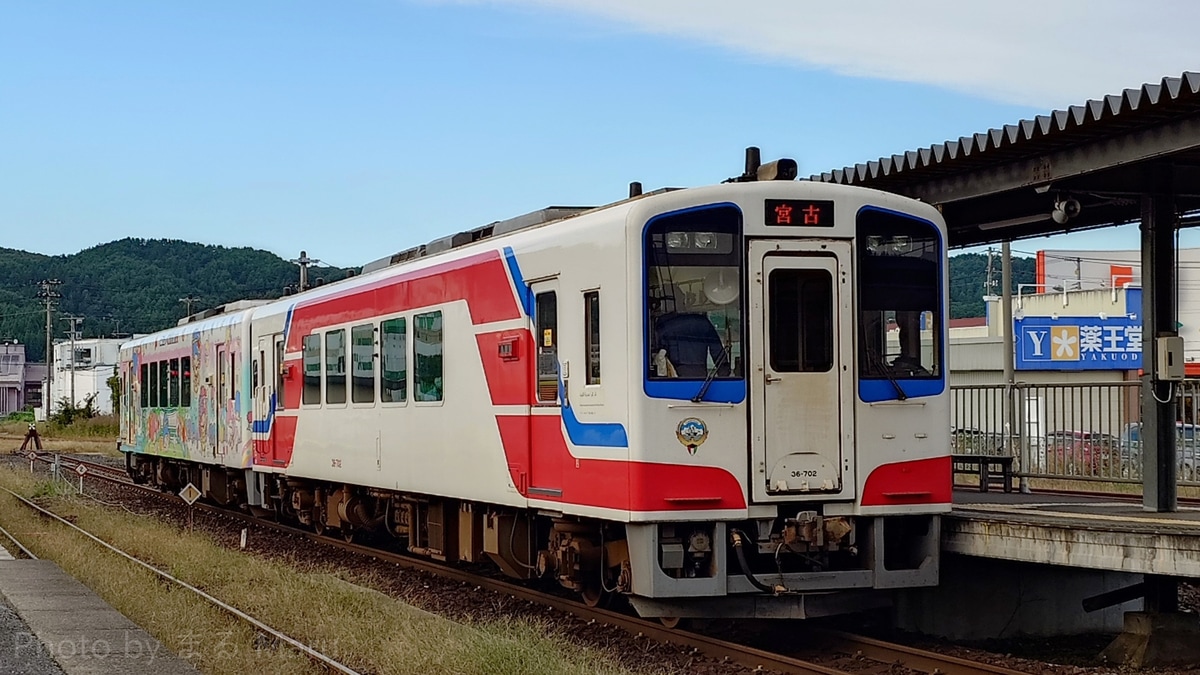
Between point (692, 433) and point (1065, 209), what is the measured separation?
3389 millimetres

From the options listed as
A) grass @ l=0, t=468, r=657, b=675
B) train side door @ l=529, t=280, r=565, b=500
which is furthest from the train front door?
grass @ l=0, t=468, r=657, b=675

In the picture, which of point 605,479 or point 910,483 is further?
point 910,483

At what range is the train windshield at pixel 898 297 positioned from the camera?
1003 cm

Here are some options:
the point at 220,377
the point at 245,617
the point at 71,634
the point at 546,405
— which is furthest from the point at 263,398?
the point at 546,405

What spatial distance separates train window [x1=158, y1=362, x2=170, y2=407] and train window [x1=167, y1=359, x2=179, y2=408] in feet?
0.29

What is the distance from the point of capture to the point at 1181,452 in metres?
12.1

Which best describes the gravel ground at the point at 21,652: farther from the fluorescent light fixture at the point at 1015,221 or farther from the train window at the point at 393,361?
the fluorescent light fixture at the point at 1015,221

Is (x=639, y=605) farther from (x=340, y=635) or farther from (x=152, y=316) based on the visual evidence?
(x=152, y=316)

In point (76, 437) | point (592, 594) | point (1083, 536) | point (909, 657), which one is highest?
point (1083, 536)

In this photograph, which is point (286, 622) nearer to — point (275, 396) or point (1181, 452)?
point (275, 396)

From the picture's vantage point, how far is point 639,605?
391 inches

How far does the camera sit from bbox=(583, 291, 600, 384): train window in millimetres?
10000

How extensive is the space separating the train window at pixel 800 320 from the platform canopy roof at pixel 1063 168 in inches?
60.2

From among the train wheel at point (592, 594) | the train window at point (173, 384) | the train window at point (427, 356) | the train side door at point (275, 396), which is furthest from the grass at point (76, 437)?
the train wheel at point (592, 594)
